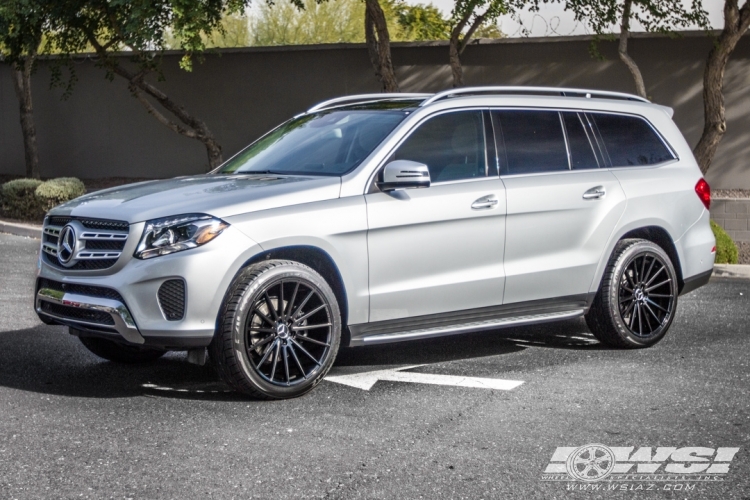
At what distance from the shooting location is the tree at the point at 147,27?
15.6 m

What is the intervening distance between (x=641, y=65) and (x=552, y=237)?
40.8ft

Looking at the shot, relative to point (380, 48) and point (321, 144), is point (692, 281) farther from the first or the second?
point (380, 48)

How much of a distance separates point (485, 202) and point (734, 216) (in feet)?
34.6

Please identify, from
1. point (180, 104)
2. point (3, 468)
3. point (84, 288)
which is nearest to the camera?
point (3, 468)

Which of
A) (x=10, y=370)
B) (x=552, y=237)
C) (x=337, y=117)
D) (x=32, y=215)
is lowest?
(x=32, y=215)

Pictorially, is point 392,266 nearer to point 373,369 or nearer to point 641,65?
point 373,369

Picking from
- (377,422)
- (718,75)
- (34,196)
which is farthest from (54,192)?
(377,422)

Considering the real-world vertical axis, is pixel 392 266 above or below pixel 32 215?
above

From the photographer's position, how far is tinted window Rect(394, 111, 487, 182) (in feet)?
23.4

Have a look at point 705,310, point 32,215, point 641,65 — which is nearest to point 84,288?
point 705,310

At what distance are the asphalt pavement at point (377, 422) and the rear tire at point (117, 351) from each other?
0.11 m

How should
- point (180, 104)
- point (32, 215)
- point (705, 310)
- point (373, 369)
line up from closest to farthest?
point (373, 369) < point (705, 310) < point (32, 215) < point (180, 104)

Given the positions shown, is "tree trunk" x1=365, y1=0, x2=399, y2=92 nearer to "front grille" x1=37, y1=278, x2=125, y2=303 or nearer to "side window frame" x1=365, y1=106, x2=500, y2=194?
"side window frame" x1=365, y1=106, x2=500, y2=194

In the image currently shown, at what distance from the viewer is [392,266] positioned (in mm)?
6789
